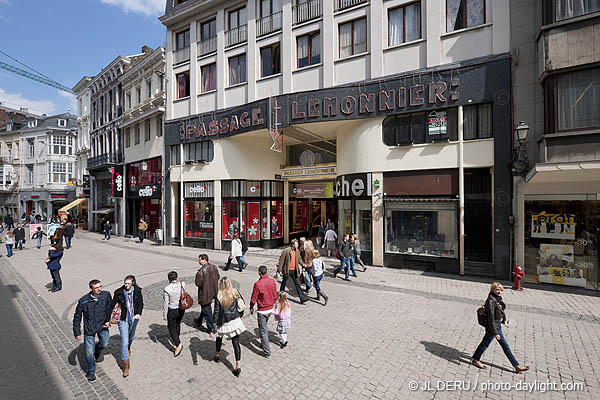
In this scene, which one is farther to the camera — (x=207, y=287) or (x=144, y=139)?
(x=144, y=139)

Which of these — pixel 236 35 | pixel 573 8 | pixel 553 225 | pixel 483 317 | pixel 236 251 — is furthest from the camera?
pixel 236 35

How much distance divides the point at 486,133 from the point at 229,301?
446 inches

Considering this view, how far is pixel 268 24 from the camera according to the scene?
15.8 m

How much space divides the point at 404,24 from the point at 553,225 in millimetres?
9952

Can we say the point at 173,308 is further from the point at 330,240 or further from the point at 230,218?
the point at 230,218

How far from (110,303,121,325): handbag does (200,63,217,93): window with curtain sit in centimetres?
1619

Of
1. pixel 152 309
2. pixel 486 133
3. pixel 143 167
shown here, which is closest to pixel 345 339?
pixel 152 309

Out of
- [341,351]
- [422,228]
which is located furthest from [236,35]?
[341,351]

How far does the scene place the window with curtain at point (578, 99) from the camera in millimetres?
8523

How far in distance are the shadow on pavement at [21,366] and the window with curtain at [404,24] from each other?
49.7 ft

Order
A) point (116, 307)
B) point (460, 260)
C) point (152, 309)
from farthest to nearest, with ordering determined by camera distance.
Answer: point (460, 260), point (152, 309), point (116, 307)

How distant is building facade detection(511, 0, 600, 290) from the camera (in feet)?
28.1

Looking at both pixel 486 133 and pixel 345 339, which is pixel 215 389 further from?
pixel 486 133

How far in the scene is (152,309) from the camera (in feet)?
25.6
